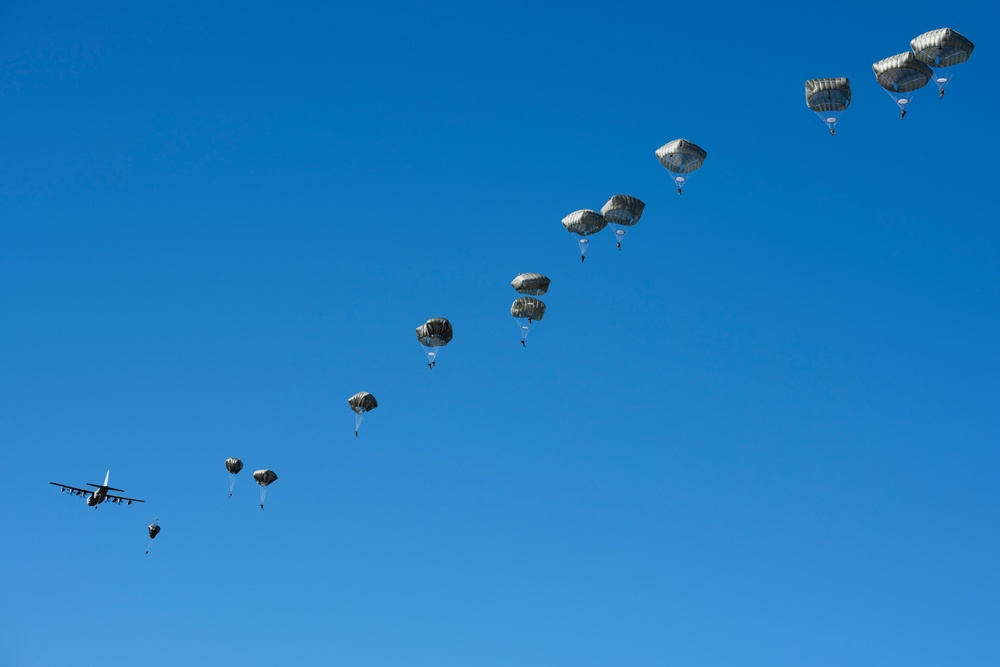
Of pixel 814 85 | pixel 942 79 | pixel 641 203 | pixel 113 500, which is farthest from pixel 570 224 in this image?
pixel 113 500

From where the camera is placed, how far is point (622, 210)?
76312 mm

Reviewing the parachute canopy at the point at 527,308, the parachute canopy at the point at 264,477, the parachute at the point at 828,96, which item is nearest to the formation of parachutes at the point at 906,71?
the parachute at the point at 828,96

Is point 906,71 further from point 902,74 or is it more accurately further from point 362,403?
point 362,403

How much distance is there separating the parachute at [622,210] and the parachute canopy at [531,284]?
240 inches

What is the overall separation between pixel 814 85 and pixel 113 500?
89422 millimetres

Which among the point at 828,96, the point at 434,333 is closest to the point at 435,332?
the point at 434,333

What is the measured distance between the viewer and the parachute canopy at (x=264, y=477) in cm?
9262

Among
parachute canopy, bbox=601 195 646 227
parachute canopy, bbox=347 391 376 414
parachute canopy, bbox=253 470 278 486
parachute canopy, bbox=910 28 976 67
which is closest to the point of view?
parachute canopy, bbox=910 28 976 67

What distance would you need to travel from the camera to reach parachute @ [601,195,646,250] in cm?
7606

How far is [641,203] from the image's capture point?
77.1 meters

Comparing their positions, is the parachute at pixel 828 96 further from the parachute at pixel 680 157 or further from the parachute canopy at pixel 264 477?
the parachute canopy at pixel 264 477

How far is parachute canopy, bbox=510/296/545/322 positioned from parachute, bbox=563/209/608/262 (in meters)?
5.12

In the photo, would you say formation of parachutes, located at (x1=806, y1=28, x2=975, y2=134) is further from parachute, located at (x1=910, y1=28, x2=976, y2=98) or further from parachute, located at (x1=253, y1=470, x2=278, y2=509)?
parachute, located at (x1=253, y1=470, x2=278, y2=509)

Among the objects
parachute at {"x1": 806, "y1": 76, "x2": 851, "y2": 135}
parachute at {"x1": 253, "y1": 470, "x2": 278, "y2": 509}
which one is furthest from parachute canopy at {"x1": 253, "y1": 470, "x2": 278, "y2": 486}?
parachute at {"x1": 806, "y1": 76, "x2": 851, "y2": 135}
